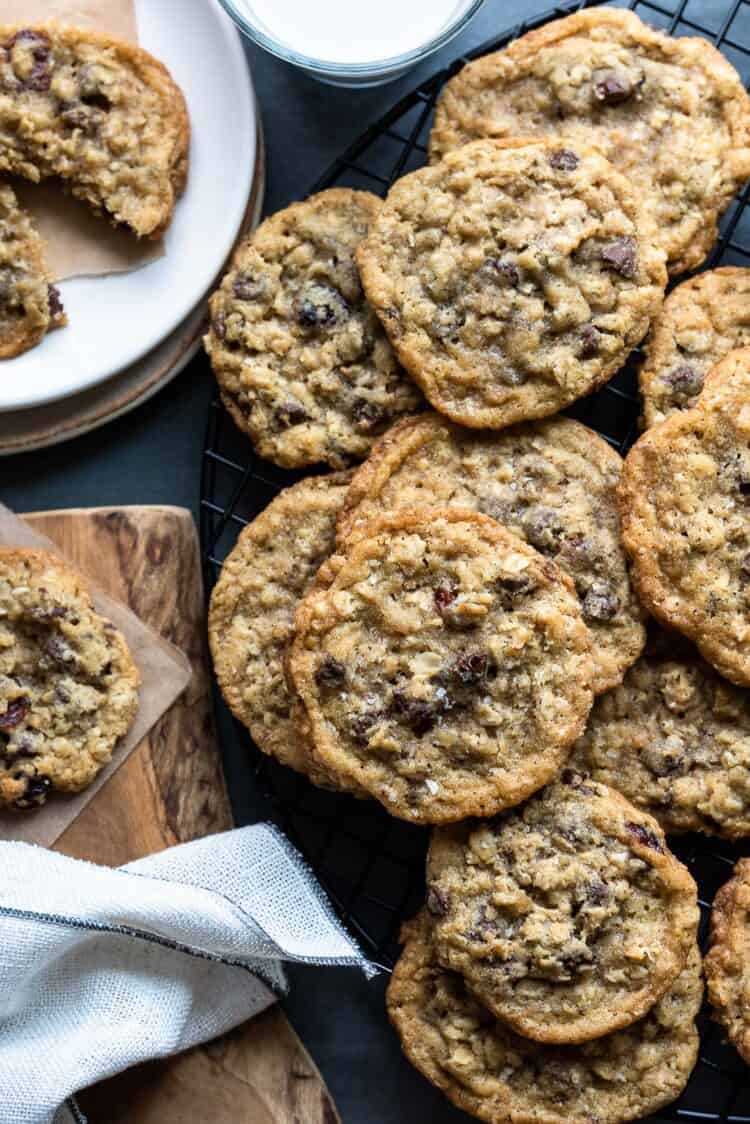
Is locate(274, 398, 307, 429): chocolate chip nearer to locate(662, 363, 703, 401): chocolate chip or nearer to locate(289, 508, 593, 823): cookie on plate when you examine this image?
locate(289, 508, 593, 823): cookie on plate

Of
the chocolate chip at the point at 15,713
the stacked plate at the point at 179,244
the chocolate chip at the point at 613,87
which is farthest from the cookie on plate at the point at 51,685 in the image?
the chocolate chip at the point at 613,87

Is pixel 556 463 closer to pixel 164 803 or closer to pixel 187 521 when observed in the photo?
pixel 187 521

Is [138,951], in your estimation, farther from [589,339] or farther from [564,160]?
[564,160]

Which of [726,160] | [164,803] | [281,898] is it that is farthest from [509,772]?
[726,160]

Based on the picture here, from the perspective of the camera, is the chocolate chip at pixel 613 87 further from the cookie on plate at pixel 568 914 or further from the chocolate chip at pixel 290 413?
the cookie on plate at pixel 568 914

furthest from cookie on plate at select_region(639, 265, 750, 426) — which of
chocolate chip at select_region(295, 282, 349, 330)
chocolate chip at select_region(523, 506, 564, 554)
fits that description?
chocolate chip at select_region(295, 282, 349, 330)
